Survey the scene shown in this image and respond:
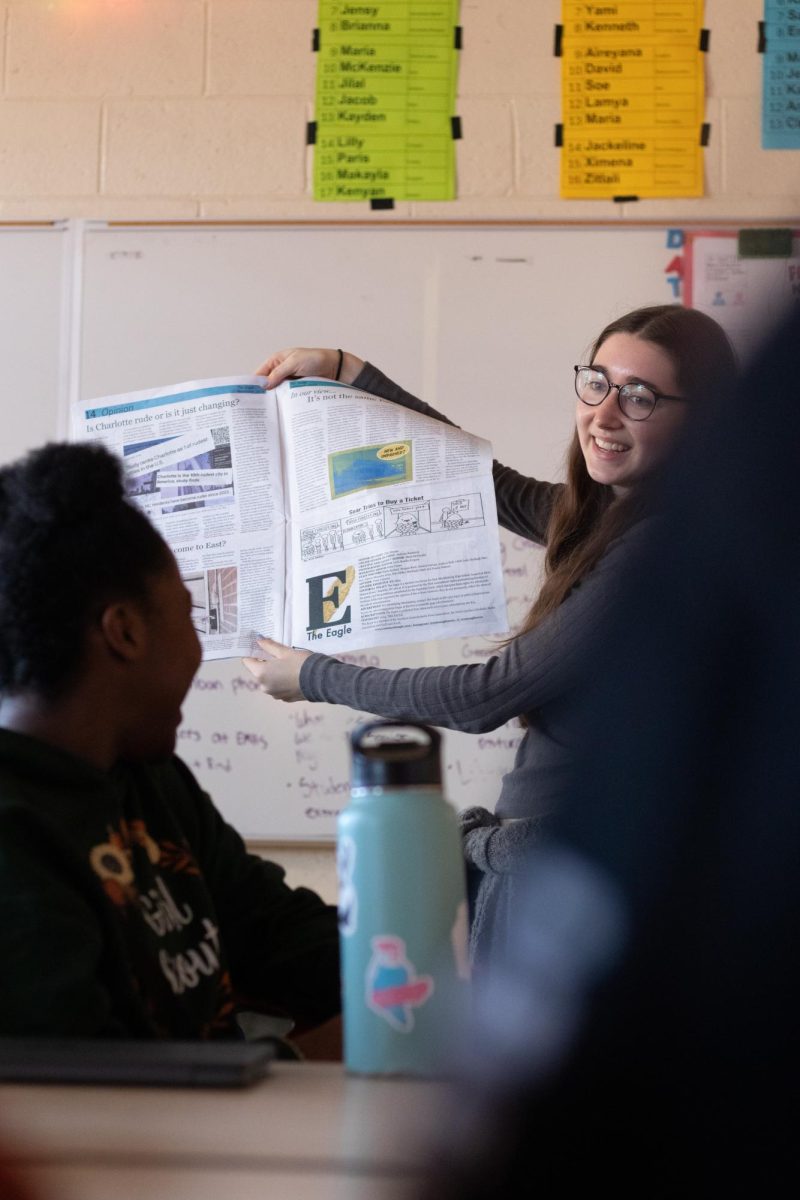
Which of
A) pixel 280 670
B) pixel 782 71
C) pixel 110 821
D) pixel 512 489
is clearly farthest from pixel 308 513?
pixel 782 71

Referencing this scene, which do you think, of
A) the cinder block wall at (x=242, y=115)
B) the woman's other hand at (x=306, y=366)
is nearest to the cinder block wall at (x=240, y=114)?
the cinder block wall at (x=242, y=115)

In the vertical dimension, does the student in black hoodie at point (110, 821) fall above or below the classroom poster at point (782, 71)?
below

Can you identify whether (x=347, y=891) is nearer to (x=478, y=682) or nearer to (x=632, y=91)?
(x=478, y=682)

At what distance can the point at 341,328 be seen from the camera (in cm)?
249

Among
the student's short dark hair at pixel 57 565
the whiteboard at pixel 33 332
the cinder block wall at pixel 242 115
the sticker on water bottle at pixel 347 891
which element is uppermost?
the cinder block wall at pixel 242 115

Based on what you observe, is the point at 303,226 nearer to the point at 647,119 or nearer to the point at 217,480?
the point at 647,119

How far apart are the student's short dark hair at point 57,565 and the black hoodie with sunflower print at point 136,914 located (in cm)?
11

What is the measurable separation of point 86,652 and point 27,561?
77 millimetres

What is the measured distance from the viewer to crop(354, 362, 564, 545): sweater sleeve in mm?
1783

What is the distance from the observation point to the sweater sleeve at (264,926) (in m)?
0.98

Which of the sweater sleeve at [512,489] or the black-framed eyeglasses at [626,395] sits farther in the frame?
the sweater sleeve at [512,489]

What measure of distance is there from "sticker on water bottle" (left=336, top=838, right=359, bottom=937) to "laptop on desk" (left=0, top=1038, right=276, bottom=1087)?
0.23 ft

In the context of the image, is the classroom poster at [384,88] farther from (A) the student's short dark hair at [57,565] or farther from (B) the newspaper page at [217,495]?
(A) the student's short dark hair at [57,565]

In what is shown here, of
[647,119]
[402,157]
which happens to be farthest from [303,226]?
[647,119]
